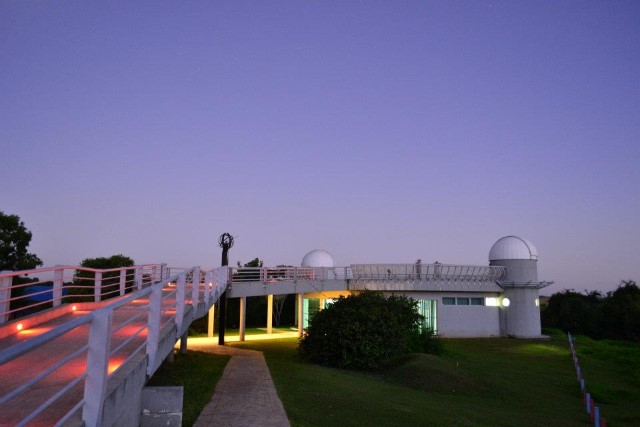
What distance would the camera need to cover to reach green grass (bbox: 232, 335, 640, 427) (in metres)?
10.3

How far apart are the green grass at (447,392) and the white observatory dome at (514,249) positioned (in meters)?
12.3

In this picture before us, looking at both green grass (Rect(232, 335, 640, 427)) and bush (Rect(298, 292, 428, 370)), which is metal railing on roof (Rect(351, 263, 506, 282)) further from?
bush (Rect(298, 292, 428, 370))

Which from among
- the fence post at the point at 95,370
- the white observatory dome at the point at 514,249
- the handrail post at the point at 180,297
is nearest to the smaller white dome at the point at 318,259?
the white observatory dome at the point at 514,249

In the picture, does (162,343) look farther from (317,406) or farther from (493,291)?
(493,291)

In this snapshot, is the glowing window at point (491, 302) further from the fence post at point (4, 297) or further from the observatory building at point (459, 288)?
the fence post at point (4, 297)

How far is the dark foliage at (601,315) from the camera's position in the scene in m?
40.1

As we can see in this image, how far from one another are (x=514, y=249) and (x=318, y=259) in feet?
44.8

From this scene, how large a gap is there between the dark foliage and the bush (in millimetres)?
27744

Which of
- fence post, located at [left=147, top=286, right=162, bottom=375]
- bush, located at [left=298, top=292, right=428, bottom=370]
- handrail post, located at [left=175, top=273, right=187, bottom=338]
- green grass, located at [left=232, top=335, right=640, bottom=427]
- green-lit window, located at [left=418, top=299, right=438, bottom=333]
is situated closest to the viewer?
fence post, located at [left=147, top=286, right=162, bottom=375]

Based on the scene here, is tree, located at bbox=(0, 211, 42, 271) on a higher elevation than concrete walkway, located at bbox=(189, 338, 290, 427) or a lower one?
higher

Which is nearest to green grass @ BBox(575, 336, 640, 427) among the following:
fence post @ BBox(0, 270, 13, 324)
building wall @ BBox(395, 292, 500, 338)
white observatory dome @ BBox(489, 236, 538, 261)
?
building wall @ BBox(395, 292, 500, 338)

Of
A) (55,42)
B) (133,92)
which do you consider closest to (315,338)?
(133,92)

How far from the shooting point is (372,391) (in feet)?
43.7

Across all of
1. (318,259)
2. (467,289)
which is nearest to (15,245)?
(318,259)
